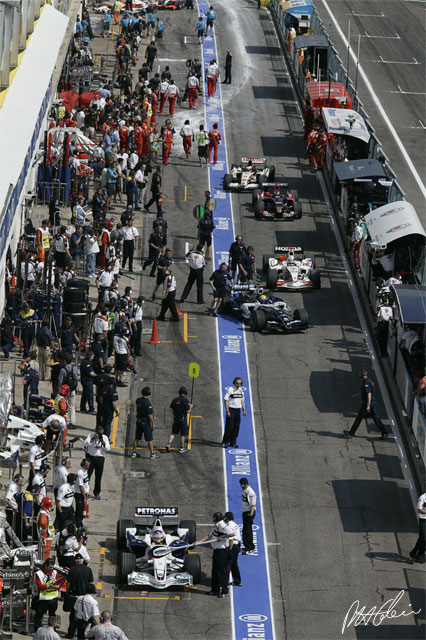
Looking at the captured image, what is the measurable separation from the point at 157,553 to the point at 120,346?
8527 mm

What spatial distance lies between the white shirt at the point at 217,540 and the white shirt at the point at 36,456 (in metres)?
4.04

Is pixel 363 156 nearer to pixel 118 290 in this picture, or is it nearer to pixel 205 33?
pixel 118 290

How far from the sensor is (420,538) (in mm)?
26016

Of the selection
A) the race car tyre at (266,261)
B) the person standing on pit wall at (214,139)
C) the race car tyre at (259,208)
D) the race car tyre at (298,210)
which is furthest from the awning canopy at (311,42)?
the race car tyre at (266,261)

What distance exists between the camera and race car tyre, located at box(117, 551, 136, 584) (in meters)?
25.0

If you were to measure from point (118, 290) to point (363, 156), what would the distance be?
13426 millimetres

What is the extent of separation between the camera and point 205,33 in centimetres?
6912

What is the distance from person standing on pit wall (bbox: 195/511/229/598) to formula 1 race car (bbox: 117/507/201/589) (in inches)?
15.0

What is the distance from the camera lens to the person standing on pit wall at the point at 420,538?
84.8 ft

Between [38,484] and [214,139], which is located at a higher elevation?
[38,484]

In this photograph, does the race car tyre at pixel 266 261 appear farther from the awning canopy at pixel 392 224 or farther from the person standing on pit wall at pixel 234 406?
the person standing on pit wall at pixel 234 406

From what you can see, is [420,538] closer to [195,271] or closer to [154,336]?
[154,336]

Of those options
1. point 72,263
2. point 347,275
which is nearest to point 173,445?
point 72,263

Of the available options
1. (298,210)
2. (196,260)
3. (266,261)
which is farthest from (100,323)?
(298,210)
